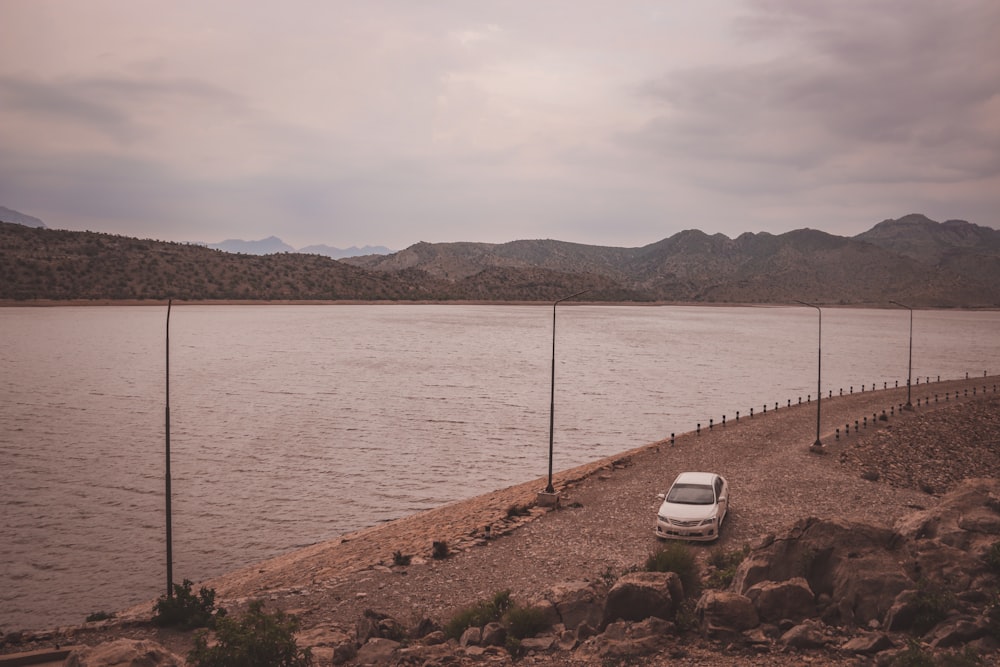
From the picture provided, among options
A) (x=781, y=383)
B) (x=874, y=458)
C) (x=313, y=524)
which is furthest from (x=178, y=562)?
(x=781, y=383)

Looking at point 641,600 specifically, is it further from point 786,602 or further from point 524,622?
point 786,602

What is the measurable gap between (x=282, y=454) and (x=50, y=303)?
147 meters

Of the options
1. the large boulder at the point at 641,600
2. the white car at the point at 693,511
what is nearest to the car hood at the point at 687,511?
the white car at the point at 693,511

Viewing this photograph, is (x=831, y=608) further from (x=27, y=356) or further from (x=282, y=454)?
(x=27, y=356)

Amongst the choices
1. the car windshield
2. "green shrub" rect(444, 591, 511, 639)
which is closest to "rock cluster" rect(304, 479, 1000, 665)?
"green shrub" rect(444, 591, 511, 639)

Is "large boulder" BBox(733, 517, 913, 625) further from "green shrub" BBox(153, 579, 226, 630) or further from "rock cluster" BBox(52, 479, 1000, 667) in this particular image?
"green shrub" BBox(153, 579, 226, 630)

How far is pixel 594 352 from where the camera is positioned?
96062 millimetres

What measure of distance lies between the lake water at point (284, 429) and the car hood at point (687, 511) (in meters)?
11.0

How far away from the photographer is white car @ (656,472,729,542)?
1909cm

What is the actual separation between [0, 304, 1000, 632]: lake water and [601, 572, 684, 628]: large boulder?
1400 cm

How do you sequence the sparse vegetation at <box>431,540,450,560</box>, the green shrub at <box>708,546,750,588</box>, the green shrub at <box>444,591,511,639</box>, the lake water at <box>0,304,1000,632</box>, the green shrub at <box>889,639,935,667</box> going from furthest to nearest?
the lake water at <box>0,304,1000,632</box> → the sparse vegetation at <box>431,540,450,560</box> → the green shrub at <box>708,546,750,588</box> → the green shrub at <box>444,591,511,639</box> → the green shrub at <box>889,639,935,667</box>

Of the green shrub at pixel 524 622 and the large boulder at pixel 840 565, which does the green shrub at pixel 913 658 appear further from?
the green shrub at pixel 524 622

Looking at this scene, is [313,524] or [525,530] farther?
[313,524]

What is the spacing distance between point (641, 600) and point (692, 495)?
8388 millimetres
